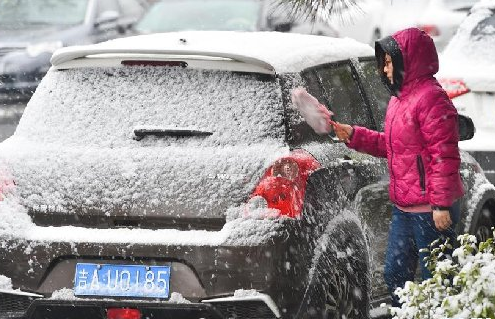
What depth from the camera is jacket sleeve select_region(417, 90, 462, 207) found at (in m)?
6.05

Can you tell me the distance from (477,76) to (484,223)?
89.6 inches

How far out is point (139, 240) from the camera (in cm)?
563

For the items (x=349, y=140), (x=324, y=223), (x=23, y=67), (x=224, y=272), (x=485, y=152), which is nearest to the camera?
(x=224, y=272)

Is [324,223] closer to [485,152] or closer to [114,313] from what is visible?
[114,313]

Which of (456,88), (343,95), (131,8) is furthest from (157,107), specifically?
(131,8)

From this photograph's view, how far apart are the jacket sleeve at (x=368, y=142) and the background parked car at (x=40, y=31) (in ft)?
28.8

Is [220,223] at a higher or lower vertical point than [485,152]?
lower

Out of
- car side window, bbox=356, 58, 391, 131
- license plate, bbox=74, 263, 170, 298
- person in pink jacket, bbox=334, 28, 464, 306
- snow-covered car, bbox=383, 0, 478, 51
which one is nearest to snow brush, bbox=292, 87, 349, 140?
person in pink jacket, bbox=334, 28, 464, 306

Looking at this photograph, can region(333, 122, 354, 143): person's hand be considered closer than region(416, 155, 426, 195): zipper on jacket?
No

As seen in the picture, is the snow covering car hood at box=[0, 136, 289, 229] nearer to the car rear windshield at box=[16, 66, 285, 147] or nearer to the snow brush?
the car rear windshield at box=[16, 66, 285, 147]

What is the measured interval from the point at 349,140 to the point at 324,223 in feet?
2.25

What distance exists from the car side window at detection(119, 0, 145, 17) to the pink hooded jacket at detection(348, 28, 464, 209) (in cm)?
1322

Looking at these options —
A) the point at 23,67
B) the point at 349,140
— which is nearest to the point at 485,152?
the point at 349,140

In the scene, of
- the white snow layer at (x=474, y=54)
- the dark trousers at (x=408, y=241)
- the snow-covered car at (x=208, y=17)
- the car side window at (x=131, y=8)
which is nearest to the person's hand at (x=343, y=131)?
the dark trousers at (x=408, y=241)
